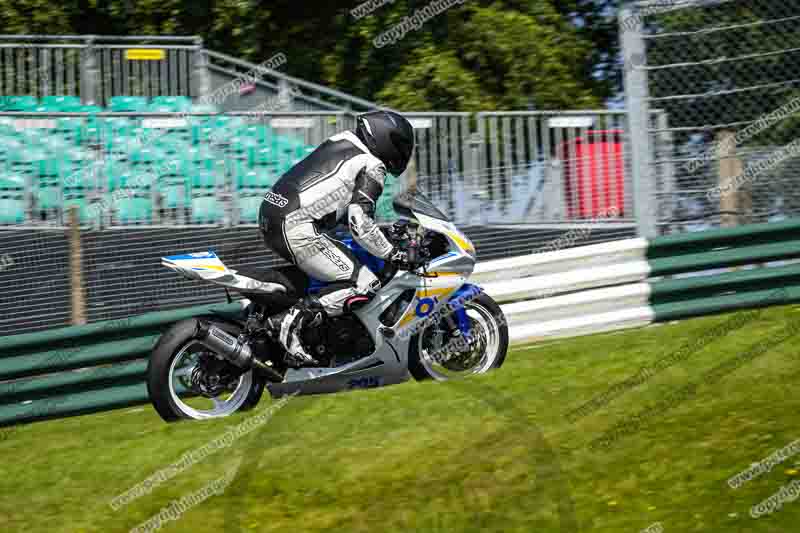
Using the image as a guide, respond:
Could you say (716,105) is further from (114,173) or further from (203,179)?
(114,173)

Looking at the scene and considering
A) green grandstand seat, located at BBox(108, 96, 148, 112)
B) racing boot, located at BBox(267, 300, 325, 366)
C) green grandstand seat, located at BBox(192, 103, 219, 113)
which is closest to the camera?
racing boot, located at BBox(267, 300, 325, 366)

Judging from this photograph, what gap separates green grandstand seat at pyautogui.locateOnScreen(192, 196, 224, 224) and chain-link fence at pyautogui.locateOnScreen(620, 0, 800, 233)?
4.21m

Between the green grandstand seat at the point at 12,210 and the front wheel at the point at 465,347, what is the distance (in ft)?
17.6

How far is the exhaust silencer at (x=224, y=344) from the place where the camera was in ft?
26.5

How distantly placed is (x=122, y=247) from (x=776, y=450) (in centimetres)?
681

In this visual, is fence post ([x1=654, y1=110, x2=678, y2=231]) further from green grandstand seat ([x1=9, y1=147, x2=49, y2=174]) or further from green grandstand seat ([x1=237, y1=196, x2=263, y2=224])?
green grandstand seat ([x1=9, y1=147, x2=49, y2=174])

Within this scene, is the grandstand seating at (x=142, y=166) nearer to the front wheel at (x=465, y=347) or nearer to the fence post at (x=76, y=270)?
the fence post at (x=76, y=270)

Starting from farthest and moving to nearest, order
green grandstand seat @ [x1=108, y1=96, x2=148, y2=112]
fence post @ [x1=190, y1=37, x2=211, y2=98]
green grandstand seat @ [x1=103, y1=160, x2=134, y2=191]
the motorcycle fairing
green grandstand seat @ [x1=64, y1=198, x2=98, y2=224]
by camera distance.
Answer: fence post @ [x1=190, y1=37, x2=211, y2=98] < green grandstand seat @ [x1=108, y1=96, x2=148, y2=112] < green grandstand seat @ [x1=103, y1=160, x2=134, y2=191] < green grandstand seat @ [x1=64, y1=198, x2=98, y2=224] < the motorcycle fairing

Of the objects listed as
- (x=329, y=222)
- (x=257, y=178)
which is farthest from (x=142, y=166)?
(x=329, y=222)

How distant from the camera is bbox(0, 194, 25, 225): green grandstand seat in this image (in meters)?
12.2

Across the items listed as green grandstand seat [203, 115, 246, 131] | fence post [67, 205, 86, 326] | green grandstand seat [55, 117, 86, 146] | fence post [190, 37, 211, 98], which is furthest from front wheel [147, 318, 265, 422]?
fence post [190, 37, 211, 98]

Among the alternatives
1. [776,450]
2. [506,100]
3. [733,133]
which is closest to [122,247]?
[733,133]

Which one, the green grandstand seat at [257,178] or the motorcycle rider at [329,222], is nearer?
the motorcycle rider at [329,222]

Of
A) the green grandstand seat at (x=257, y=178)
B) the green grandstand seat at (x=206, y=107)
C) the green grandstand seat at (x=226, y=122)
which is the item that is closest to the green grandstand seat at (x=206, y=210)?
the green grandstand seat at (x=257, y=178)
